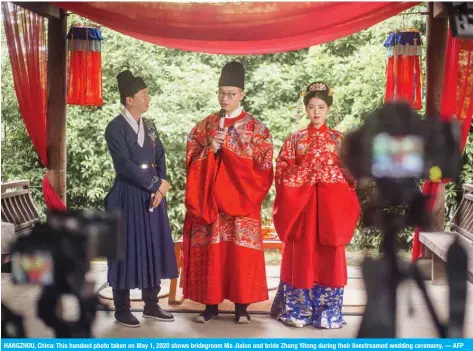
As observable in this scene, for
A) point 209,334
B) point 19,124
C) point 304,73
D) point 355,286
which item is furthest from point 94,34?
Result: point 304,73

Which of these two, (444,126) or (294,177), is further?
(294,177)

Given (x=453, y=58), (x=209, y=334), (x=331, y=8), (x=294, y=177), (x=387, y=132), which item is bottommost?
(x=209, y=334)

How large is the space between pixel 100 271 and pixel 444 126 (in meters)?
2.99

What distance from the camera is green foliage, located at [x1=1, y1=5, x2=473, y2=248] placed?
6.24m

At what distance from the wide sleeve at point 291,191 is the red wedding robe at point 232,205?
92mm

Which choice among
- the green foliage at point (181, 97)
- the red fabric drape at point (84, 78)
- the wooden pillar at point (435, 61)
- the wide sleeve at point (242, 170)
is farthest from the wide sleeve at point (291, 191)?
the green foliage at point (181, 97)

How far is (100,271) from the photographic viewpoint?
17.6 ft

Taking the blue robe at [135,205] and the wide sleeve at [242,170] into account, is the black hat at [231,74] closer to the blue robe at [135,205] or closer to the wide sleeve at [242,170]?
the wide sleeve at [242,170]

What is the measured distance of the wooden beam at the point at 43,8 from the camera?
397 cm

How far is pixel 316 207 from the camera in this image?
4004 mm

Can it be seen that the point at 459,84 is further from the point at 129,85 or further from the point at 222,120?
the point at 129,85

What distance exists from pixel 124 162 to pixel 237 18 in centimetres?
109

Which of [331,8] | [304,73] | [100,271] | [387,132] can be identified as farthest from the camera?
[304,73]

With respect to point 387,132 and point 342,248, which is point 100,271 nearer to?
point 342,248
